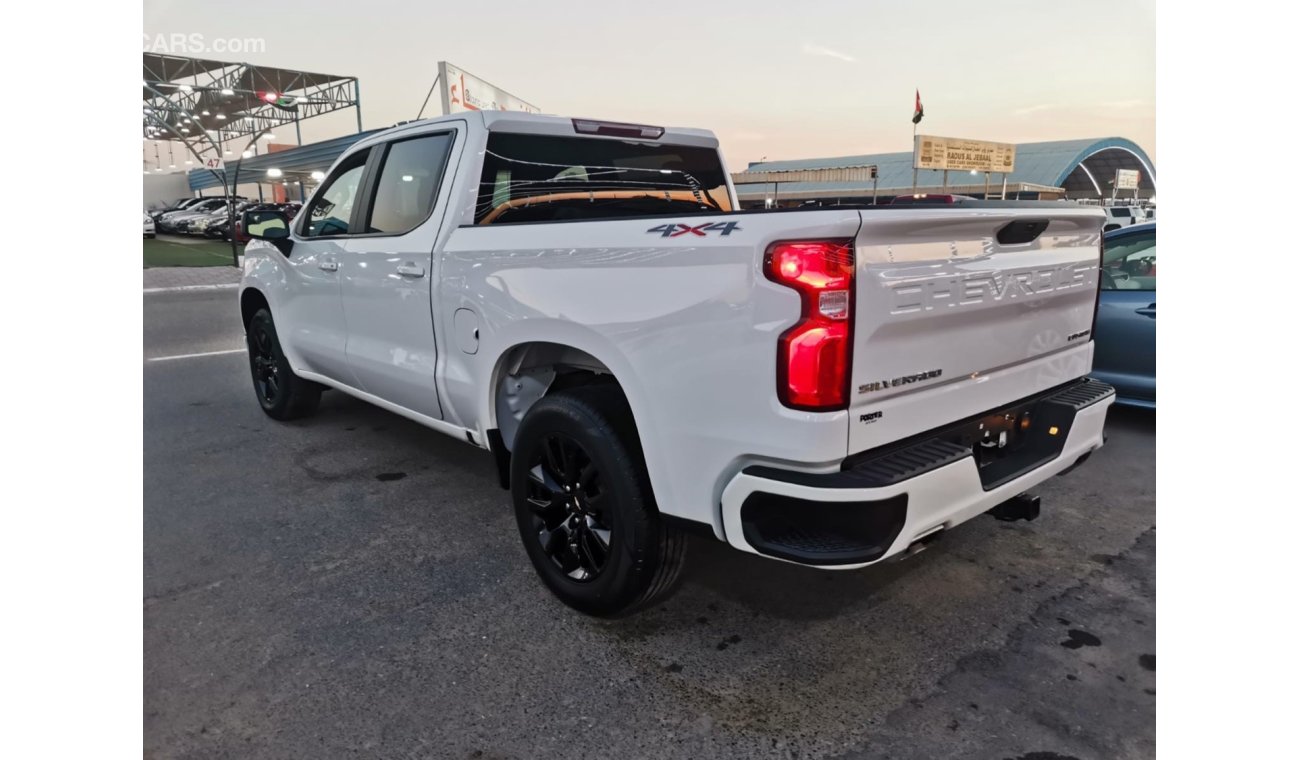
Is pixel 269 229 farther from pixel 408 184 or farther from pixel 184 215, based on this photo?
pixel 184 215

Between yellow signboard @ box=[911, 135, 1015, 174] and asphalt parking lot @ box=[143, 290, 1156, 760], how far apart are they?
31125 millimetres

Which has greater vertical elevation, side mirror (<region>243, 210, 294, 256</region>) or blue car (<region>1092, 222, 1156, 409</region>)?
side mirror (<region>243, 210, 294, 256</region>)

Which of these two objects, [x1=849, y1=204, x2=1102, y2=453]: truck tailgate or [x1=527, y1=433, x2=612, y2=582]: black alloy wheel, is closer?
[x1=849, y1=204, x2=1102, y2=453]: truck tailgate

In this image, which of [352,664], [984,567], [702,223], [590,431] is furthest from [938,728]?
[352,664]

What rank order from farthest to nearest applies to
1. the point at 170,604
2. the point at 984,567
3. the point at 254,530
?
the point at 254,530, the point at 984,567, the point at 170,604

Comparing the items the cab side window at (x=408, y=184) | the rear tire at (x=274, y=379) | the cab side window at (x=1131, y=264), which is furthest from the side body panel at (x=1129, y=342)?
the rear tire at (x=274, y=379)

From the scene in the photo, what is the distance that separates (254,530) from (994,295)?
3466mm

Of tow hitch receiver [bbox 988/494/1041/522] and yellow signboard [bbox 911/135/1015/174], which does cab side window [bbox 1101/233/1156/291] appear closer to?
tow hitch receiver [bbox 988/494/1041/522]

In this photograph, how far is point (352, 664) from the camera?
2.70 m

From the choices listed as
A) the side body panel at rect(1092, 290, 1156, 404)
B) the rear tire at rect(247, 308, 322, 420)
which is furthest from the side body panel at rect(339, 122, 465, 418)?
the side body panel at rect(1092, 290, 1156, 404)

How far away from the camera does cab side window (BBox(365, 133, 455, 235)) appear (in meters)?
3.79

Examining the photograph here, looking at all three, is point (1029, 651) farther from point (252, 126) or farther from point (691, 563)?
point (252, 126)

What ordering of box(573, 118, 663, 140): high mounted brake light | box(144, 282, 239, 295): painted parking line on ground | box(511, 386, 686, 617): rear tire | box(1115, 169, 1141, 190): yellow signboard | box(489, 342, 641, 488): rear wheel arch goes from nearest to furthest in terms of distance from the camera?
1. box(511, 386, 686, 617): rear tire
2. box(489, 342, 641, 488): rear wheel arch
3. box(573, 118, 663, 140): high mounted brake light
4. box(144, 282, 239, 295): painted parking line on ground
5. box(1115, 169, 1141, 190): yellow signboard

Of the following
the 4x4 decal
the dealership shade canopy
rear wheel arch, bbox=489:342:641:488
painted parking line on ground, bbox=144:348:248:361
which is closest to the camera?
the 4x4 decal
